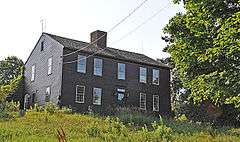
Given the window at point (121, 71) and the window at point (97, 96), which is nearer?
the window at point (97, 96)

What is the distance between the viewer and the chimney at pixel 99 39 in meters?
44.2

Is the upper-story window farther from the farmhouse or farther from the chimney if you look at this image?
the chimney

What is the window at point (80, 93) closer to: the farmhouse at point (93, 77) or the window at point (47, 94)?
the farmhouse at point (93, 77)

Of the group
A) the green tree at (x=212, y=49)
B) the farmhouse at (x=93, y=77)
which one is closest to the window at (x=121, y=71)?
the farmhouse at (x=93, y=77)

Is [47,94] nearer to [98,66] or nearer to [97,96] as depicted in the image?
[97,96]

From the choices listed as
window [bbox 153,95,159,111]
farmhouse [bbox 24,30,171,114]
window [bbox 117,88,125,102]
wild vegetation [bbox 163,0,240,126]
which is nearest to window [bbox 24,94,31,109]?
farmhouse [bbox 24,30,171,114]

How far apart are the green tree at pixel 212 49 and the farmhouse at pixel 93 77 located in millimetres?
15085

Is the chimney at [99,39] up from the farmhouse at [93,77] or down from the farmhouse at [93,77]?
up

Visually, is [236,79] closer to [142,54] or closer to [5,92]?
[5,92]

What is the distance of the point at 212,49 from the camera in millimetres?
19969

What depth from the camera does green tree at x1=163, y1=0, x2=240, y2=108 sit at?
19266 mm

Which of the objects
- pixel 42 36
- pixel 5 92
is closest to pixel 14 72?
Result: pixel 42 36

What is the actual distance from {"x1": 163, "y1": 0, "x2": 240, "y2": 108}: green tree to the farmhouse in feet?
49.5

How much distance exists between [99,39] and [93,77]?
542cm
